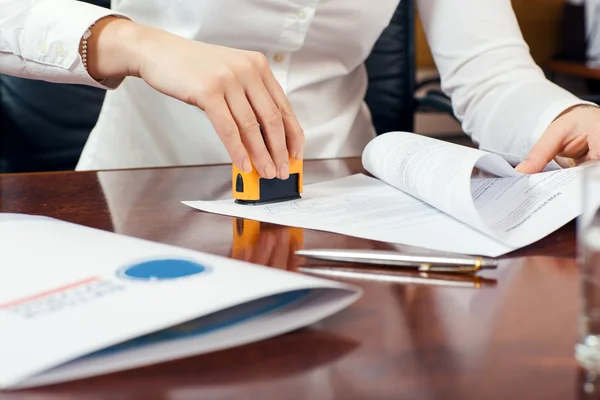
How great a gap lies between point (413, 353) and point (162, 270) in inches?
6.4

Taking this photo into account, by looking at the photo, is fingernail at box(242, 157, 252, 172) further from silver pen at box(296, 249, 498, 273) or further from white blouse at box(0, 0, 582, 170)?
white blouse at box(0, 0, 582, 170)

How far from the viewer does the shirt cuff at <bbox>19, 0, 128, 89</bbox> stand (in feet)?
2.92

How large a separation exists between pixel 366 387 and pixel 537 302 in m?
0.17

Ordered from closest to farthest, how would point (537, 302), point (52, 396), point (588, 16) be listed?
point (52, 396) → point (537, 302) → point (588, 16)

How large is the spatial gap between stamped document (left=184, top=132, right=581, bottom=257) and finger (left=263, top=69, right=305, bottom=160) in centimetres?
6

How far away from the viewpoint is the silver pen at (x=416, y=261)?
0.54 metres

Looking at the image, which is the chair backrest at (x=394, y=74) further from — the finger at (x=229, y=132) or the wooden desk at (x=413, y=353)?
the wooden desk at (x=413, y=353)

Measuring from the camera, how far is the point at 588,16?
275cm

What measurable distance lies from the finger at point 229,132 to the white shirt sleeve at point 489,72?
45cm

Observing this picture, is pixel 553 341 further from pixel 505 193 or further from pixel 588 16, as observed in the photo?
pixel 588 16

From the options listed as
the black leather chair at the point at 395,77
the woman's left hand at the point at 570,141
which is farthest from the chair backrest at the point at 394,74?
the woman's left hand at the point at 570,141

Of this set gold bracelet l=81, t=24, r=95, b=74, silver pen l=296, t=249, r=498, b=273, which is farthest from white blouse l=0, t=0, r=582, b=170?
silver pen l=296, t=249, r=498, b=273

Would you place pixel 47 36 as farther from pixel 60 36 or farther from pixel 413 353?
pixel 413 353

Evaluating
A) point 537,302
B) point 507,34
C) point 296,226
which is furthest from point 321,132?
point 537,302
